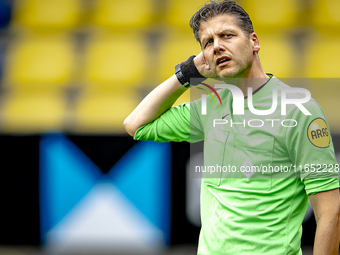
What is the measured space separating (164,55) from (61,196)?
1770 millimetres

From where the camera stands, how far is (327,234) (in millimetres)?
1034

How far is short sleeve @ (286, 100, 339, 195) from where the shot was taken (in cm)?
104

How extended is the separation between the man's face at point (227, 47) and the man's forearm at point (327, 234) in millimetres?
526

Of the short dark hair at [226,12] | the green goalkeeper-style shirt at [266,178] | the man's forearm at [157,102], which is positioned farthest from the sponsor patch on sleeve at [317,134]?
the man's forearm at [157,102]

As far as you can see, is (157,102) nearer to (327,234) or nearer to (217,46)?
(217,46)

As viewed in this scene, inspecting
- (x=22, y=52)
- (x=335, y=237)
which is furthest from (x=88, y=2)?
(x=335, y=237)

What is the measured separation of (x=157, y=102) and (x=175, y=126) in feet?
0.40

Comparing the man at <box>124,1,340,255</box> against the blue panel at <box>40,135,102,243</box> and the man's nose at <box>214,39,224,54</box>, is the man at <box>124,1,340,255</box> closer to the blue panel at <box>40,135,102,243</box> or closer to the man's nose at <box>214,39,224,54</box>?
the man's nose at <box>214,39,224,54</box>

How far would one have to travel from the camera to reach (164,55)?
3602 mm

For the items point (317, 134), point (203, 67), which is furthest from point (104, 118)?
point (317, 134)

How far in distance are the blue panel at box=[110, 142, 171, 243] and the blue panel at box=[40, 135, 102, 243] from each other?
0.67 ft

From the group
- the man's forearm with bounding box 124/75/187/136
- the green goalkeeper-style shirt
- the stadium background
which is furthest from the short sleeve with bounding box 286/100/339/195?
the stadium background

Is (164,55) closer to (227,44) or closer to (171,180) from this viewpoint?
(171,180)

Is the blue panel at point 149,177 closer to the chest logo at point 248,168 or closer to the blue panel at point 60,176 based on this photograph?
the blue panel at point 60,176
